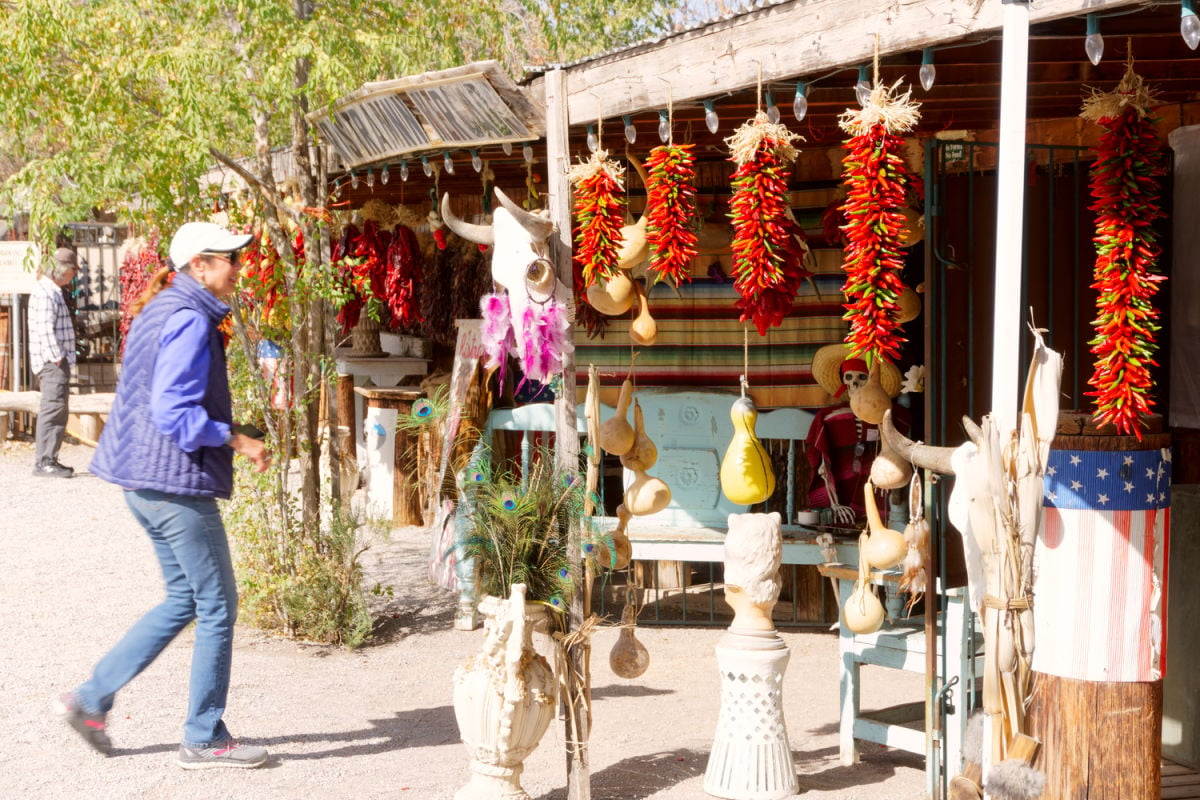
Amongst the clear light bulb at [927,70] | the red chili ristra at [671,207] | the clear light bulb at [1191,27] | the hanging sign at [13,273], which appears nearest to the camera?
the clear light bulb at [1191,27]

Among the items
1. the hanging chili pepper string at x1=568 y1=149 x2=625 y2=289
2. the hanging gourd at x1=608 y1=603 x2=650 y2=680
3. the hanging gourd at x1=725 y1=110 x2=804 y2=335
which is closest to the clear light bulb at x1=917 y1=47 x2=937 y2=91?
the hanging gourd at x1=725 y1=110 x2=804 y2=335

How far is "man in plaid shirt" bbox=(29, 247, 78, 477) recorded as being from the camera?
11055 mm

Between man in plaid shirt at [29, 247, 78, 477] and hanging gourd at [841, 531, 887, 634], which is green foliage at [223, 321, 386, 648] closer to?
hanging gourd at [841, 531, 887, 634]

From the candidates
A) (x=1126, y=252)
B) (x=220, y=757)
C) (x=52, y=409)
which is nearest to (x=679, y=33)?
(x=1126, y=252)

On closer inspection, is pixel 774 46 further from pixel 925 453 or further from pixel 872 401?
pixel 872 401

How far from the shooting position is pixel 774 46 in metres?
4.12

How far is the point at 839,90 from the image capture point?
514 cm

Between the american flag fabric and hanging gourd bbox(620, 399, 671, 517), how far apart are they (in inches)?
57.6

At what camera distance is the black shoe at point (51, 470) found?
38.4 ft

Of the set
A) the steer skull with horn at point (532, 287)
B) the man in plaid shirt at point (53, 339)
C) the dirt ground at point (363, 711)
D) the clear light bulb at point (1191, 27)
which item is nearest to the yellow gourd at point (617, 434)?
the steer skull with horn at point (532, 287)

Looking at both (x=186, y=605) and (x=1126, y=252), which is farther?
(x=186, y=605)

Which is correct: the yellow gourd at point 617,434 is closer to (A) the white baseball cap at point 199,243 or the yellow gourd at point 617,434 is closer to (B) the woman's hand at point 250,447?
(B) the woman's hand at point 250,447

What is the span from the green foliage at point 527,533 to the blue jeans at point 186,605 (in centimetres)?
89

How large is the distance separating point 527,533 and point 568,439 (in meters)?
0.38
